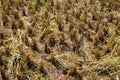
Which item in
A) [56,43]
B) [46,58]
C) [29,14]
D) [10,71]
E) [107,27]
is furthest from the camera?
[29,14]

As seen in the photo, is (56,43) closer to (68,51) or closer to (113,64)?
(68,51)

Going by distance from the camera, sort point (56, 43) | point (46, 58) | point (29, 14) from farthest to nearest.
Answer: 1. point (29, 14)
2. point (56, 43)
3. point (46, 58)

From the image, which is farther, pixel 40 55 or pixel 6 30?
pixel 6 30

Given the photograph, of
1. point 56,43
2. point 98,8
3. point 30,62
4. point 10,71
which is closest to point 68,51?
point 56,43

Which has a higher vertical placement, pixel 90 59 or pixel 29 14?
pixel 29 14

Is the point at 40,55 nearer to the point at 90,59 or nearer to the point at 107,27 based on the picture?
the point at 90,59

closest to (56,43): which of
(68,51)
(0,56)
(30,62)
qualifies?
(68,51)
